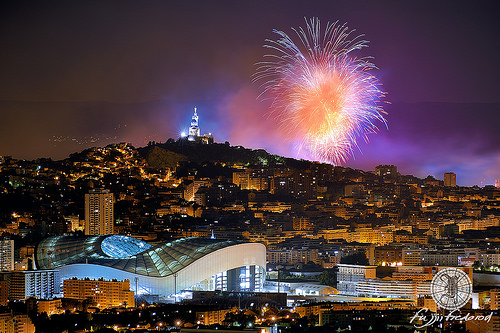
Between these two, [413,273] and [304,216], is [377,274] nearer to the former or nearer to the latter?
[413,273]

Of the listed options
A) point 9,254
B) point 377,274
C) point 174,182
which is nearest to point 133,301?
point 9,254

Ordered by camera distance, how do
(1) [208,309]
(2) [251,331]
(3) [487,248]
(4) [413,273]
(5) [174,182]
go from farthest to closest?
(5) [174,182] → (3) [487,248] → (4) [413,273] → (1) [208,309] → (2) [251,331]

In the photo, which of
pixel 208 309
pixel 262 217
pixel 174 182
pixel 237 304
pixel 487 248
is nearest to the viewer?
pixel 208 309

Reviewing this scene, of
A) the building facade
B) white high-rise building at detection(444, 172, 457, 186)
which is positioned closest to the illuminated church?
white high-rise building at detection(444, 172, 457, 186)

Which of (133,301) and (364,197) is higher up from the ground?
(364,197)

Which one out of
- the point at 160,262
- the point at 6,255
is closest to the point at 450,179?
the point at 160,262

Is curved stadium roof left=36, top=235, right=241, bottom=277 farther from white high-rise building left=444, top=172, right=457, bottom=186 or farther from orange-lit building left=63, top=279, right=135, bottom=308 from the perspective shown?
white high-rise building left=444, top=172, right=457, bottom=186

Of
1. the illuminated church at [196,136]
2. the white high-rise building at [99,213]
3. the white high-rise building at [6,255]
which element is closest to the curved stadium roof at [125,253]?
the white high-rise building at [6,255]
